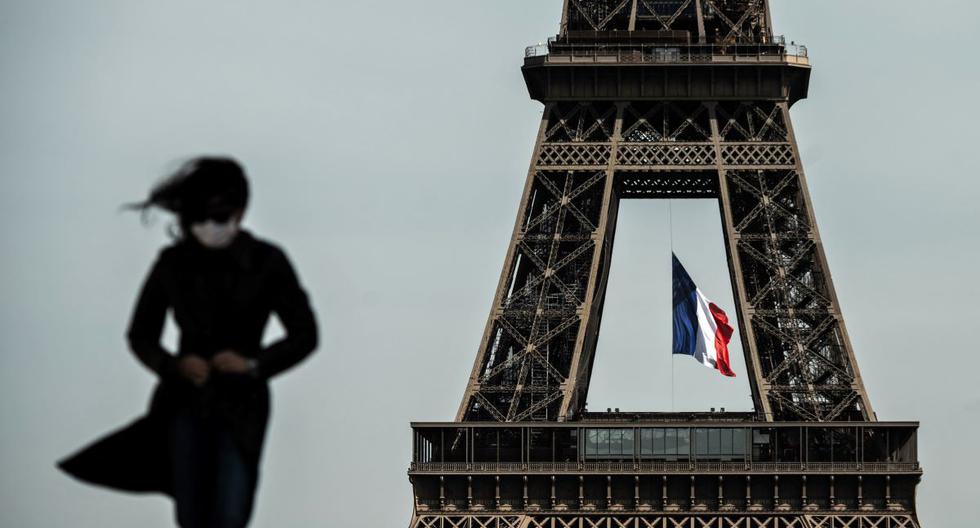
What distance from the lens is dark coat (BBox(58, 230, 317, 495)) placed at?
9.50 meters

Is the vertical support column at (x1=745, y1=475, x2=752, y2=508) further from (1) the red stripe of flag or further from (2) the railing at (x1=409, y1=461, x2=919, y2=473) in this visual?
(1) the red stripe of flag

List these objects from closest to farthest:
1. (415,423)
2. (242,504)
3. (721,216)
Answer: (242,504)
(415,423)
(721,216)

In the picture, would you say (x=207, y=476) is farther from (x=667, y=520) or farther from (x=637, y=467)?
(x=637, y=467)

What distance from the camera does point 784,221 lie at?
3760 inches

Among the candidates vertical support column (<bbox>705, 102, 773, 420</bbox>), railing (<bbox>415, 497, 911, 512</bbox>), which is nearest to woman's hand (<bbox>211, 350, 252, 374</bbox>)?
railing (<bbox>415, 497, 911, 512</bbox>)

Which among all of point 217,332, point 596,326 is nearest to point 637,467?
point 596,326

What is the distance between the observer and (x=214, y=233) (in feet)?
31.2

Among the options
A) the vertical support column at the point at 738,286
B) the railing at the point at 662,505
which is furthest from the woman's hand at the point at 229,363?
the vertical support column at the point at 738,286

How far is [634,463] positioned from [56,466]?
83289mm

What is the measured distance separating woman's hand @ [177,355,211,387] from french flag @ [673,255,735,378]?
88.9 metres

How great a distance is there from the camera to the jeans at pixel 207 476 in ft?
30.8

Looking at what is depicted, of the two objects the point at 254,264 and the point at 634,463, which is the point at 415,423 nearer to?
the point at 634,463

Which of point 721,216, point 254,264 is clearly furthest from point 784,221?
point 254,264

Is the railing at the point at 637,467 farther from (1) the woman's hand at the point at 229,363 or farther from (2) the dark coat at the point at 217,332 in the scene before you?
(1) the woman's hand at the point at 229,363
